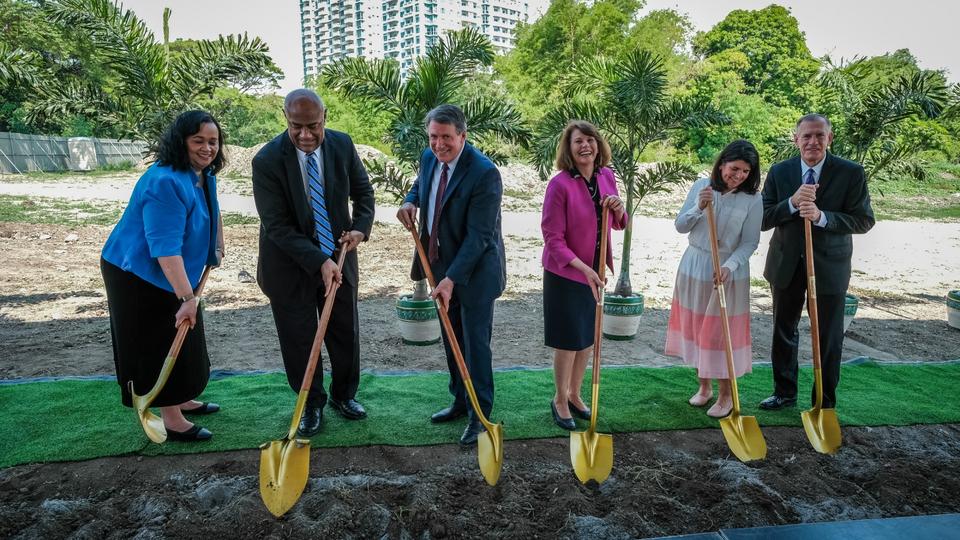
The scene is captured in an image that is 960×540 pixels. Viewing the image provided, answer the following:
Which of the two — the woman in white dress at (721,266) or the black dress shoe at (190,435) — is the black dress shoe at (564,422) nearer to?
the woman in white dress at (721,266)

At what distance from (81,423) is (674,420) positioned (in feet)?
11.8

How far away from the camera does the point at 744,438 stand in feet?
10.3

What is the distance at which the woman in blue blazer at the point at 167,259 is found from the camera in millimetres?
3014

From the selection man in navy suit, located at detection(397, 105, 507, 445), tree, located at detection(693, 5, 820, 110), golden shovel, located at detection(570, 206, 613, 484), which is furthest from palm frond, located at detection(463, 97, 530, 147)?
tree, located at detection(693, 5, 820, 110)

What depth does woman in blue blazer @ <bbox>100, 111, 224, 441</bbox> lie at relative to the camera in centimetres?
301

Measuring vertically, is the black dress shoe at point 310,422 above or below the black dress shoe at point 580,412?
above

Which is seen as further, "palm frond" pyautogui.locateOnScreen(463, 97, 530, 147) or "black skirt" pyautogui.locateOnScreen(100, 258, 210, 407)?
"palm frond" pyautogui.locateOnScreen(463, 97, 530, 147)

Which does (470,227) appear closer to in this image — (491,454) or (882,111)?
(491,454)

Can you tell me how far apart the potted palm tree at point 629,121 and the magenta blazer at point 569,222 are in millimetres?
2627

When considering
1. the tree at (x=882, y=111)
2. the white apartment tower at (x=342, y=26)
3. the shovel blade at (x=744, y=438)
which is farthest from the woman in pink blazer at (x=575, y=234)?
the white apartment tower at (x=342, y=26)

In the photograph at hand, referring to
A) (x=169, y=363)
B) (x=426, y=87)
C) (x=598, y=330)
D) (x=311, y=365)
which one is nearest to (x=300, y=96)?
(x=311, y=365)

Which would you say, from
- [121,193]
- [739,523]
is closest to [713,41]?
[121,193]

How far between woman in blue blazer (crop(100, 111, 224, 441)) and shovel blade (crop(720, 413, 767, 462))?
279cm

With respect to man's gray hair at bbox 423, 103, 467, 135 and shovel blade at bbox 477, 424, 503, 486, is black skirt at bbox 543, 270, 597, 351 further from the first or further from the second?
man's gray hair at bbox 423, 103, 467, 135
